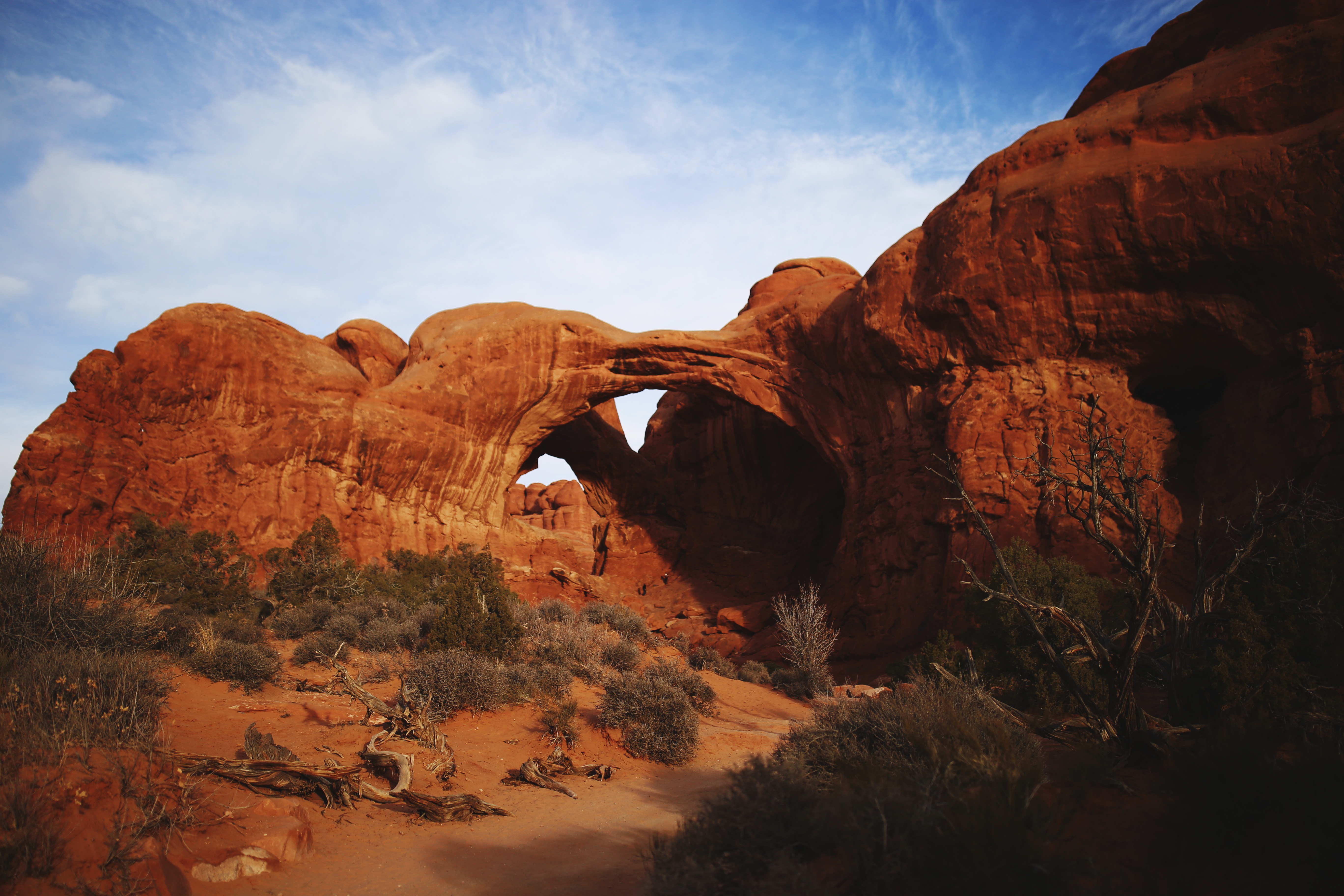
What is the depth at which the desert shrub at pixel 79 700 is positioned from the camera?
4656 millimetres

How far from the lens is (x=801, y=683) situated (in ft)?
49.9

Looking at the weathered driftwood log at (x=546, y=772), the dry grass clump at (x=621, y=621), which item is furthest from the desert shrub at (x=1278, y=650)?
the dry grass clump at (x=621, y=621)

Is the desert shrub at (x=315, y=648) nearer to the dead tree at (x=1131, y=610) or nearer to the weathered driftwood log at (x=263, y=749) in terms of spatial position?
the weathered driftwood log at (x=263, y=749)

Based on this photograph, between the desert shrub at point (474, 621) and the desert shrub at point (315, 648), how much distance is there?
1.68 metres

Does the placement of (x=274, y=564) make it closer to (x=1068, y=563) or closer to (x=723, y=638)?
(x=723, y=638)

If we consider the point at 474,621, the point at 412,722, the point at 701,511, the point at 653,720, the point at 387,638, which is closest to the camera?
the point at 412,722

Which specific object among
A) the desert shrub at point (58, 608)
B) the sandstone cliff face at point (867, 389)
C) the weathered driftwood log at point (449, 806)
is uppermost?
the sandstone cliff face at point (867, 389)

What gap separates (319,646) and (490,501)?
42.2ft

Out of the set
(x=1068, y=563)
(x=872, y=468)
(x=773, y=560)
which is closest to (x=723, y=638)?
(x=773, y=560)

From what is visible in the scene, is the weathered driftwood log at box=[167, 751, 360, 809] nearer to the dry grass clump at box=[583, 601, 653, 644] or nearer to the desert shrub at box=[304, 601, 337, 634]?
the desert shrub at box=[304, 601, 337, 634]

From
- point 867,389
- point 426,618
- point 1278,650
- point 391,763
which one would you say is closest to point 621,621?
point 426,618

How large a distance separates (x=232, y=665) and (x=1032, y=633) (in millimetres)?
10145

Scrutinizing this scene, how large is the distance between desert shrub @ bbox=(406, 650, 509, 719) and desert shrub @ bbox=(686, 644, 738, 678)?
7300 mm

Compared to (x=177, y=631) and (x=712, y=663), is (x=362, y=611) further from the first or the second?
(x=712, y=663)
